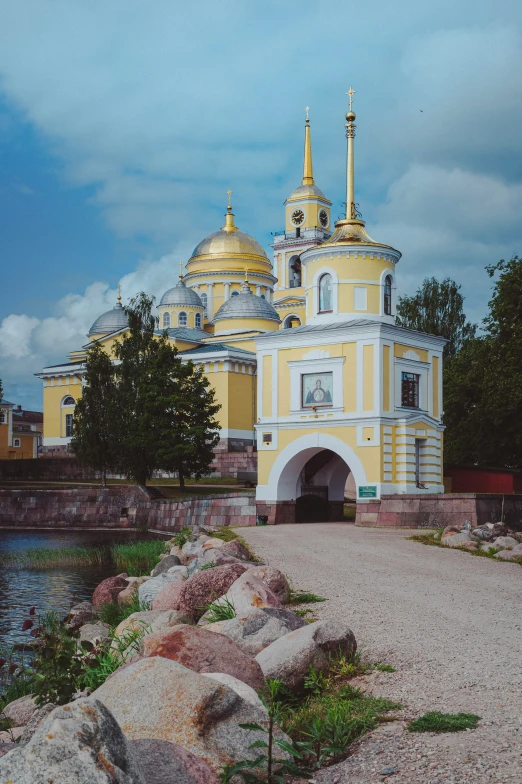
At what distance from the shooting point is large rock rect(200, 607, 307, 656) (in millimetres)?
9273

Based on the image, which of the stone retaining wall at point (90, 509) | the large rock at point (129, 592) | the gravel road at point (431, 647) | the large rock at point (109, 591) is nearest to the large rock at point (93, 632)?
the large rock at point (129, 592)

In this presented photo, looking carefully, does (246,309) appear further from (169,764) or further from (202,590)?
(169,764)

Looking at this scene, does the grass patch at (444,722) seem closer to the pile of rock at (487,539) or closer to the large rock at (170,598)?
the large rock at (170,598)

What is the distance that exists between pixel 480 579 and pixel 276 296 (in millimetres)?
67441

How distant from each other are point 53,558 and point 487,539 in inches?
500

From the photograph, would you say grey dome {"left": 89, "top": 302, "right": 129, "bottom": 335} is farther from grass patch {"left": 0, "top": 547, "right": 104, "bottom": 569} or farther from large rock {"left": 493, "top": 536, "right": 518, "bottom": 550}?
large rock {"left": 493, "top": 536, "right": 518, "bottom": 550}

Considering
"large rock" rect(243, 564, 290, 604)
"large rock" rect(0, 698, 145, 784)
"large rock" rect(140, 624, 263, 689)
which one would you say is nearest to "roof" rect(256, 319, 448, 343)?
"large rock" rect(243, 564, 290, 604)

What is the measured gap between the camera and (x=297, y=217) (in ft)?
272

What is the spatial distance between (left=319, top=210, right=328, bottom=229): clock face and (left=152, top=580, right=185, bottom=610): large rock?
71.9 m

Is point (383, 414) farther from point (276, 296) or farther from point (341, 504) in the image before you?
point (276, 296)

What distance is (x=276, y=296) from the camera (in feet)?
270

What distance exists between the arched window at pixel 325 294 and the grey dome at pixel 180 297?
141 feet

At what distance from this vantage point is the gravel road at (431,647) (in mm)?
6375

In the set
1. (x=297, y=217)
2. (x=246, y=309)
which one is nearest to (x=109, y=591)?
(x=246, y=309)
